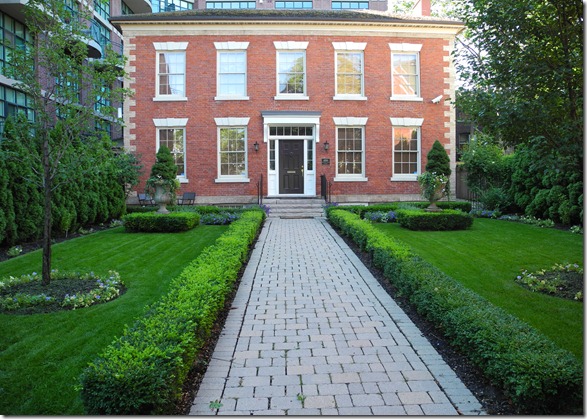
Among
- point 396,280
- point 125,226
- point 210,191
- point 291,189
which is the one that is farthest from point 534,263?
point 210,191

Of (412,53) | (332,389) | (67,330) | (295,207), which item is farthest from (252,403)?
(412,53)

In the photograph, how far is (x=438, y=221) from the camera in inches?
549

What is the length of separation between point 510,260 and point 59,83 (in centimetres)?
851

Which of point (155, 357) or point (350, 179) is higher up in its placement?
point (350, 179)

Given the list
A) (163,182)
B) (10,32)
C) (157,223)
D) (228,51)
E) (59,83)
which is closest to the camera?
(59,83)

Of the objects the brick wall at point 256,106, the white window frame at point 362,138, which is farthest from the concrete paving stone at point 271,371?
the white window frame at point 362,138

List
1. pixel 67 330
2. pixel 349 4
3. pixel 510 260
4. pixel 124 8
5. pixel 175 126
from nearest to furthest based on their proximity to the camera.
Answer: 1. pixel 67 330
2. pixel 510 260
3. pixel 175 126
4. pixel 124 8
5. pixel 349 4

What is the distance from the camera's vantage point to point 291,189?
20547mm

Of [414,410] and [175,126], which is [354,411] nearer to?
[414,410]

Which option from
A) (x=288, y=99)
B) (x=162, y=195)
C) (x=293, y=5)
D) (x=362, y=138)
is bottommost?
(x=162, y=195)

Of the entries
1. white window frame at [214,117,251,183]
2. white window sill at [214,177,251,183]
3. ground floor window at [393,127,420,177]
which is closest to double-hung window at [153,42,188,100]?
white window frame at [214,117,251,183]

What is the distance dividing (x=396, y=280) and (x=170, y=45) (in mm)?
16847

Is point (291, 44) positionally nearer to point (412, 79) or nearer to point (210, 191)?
point (412, 79)

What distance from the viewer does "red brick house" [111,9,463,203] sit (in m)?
20.2
